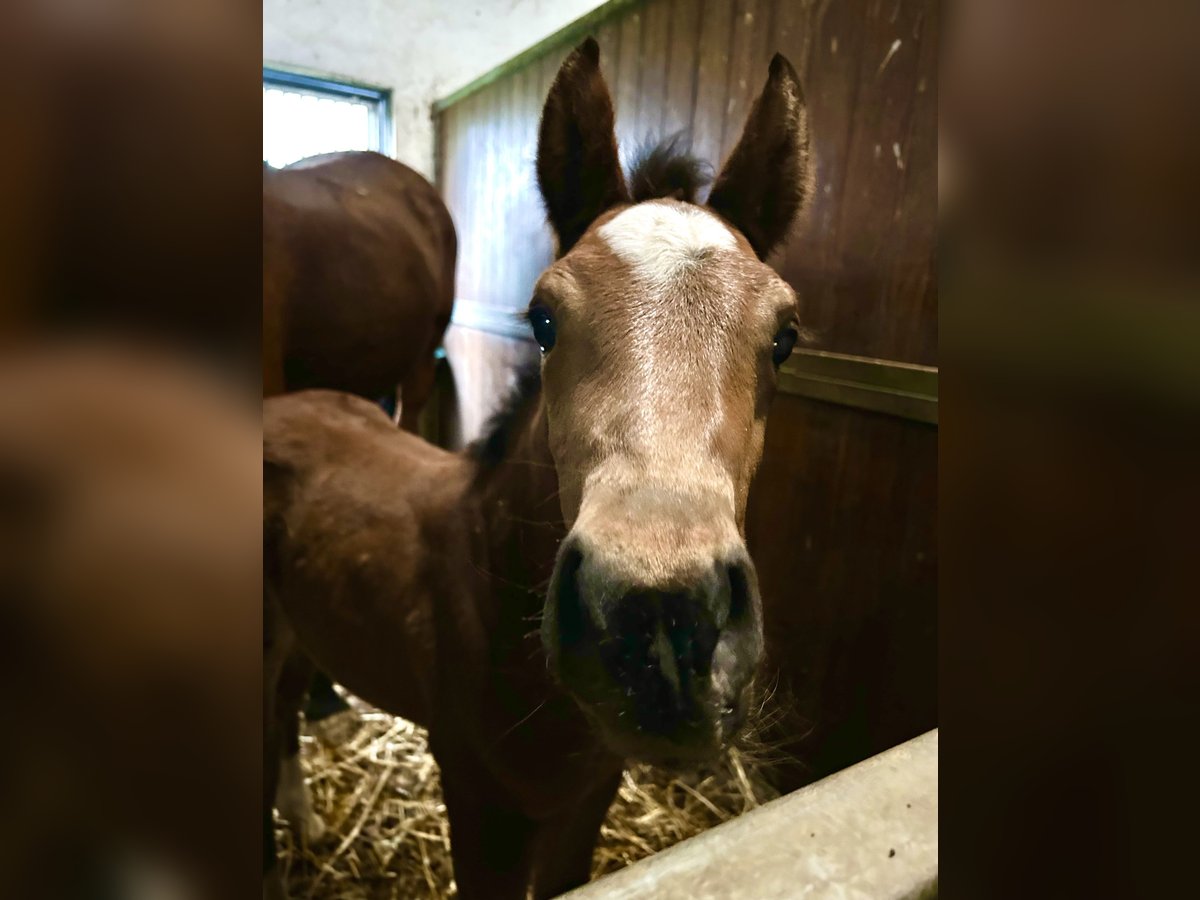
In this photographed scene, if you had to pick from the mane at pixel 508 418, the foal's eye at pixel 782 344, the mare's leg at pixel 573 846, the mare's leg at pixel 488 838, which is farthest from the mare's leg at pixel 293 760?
the foal's eye at pixel 782 344

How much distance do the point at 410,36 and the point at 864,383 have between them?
4.58 feet

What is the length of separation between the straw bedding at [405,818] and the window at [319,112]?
1.70 metres

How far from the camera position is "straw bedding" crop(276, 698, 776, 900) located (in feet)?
5.37

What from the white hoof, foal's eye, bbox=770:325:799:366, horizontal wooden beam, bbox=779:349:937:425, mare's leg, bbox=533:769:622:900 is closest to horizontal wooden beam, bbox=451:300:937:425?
horizontal wooden beam, bbox=779:349:937:425

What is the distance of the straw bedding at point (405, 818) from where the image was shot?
64.5 inches

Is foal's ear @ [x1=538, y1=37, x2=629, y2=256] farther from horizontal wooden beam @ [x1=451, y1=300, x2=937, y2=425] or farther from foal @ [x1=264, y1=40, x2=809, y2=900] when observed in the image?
horizontal wooden beam @ [x1=451, y1=300, x2=937, y2=425]

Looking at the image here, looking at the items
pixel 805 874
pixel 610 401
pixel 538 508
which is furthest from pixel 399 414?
pixel 805 874

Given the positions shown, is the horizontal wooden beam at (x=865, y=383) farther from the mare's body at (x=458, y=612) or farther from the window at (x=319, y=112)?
the window at (x=319, y=112)

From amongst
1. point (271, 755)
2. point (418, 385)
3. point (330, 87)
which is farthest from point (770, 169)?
point (418, 385)
